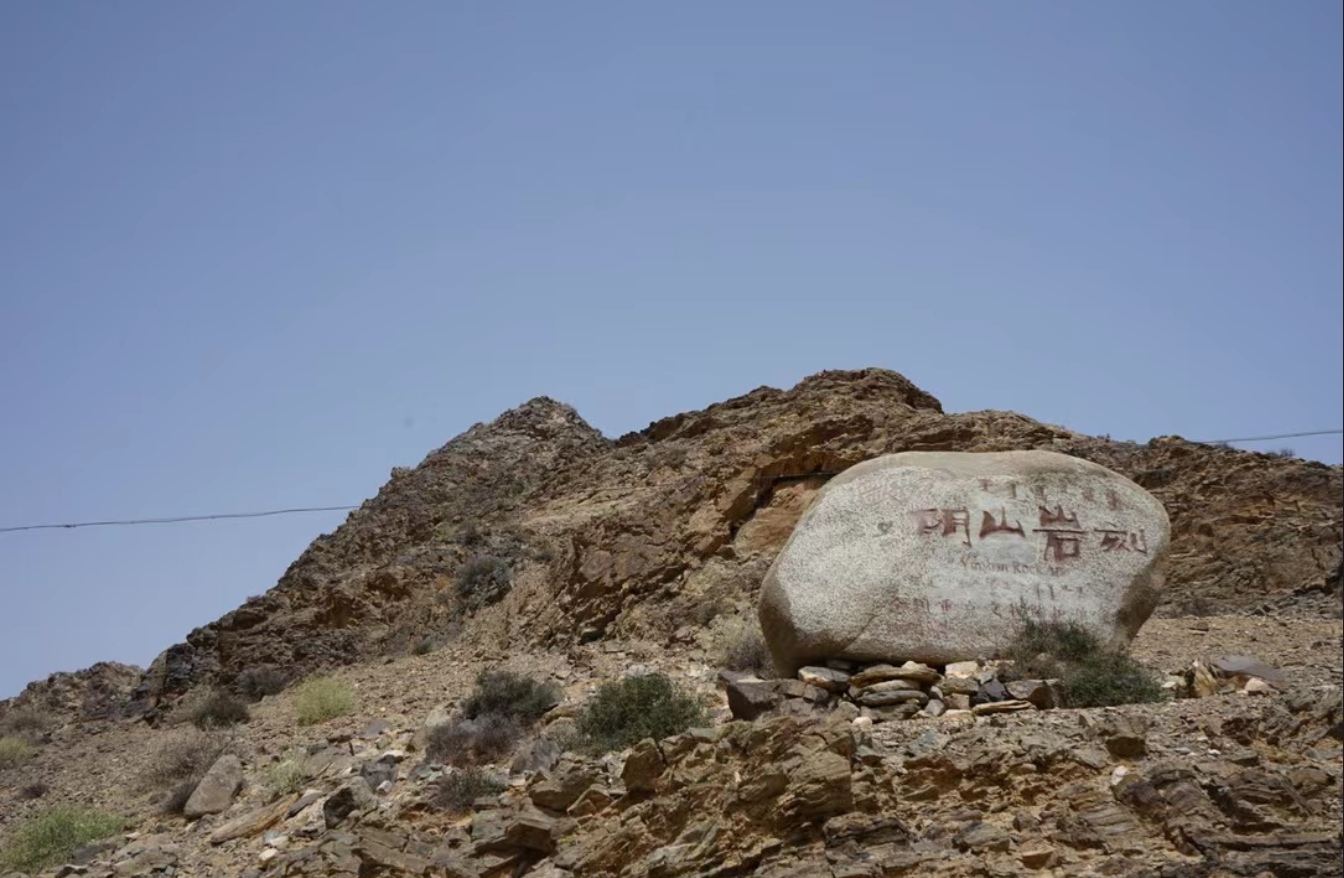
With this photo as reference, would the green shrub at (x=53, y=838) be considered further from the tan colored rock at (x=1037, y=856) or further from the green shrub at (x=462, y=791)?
the tan colored rock at (x=1037, y=856)

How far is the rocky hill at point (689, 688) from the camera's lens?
909 centimetres

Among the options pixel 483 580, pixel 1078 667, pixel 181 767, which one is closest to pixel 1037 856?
pixel 1078 667

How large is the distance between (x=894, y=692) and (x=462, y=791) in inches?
151

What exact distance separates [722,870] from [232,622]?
2022cm

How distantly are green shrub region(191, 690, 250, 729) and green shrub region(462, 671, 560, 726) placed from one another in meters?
7.13

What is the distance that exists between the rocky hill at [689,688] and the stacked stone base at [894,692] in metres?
0.63

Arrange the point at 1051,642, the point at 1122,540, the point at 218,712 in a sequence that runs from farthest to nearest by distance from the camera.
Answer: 1. the point at 218,712
2. the point at 1122,540
3. the point at 1051,642

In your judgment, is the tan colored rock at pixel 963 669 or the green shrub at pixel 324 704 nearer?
the tan colored rock at pixel 963 669

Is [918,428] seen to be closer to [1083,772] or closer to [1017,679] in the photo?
[1017,679]

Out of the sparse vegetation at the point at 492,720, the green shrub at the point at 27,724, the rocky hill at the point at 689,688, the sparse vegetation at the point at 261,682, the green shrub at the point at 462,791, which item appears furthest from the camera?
the green shrub at the point at 27,724

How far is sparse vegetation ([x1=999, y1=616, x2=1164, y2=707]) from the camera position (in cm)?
1149

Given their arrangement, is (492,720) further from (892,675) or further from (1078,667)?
(1078,667)

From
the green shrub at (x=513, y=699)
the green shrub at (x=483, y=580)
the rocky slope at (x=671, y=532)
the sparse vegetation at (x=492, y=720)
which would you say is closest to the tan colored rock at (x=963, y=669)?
the sparse vegetation at (x=492, y=720)

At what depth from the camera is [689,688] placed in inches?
595
